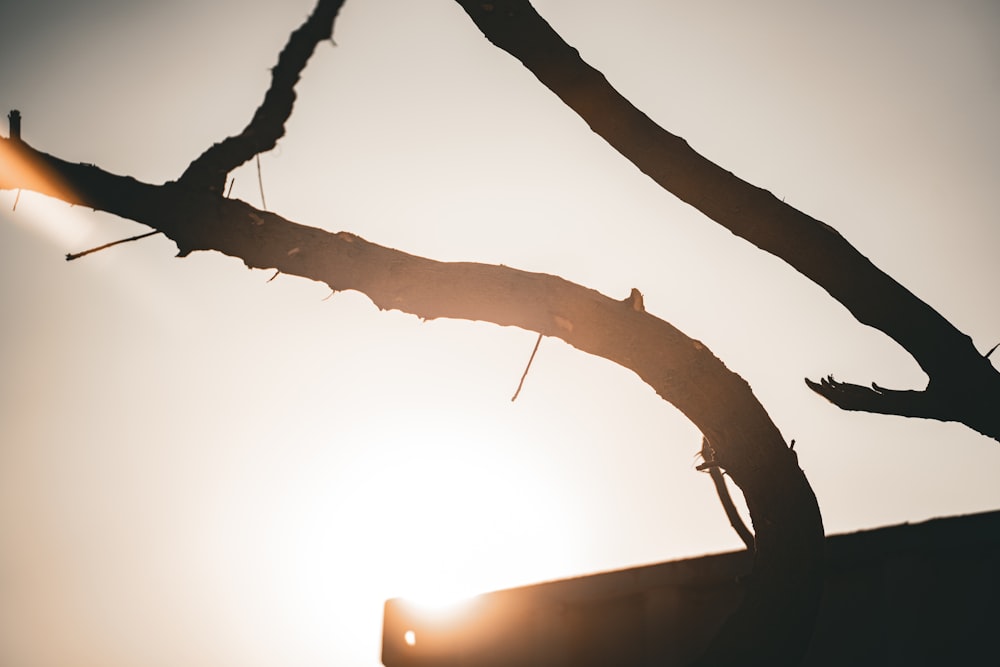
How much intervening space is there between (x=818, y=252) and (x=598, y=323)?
1217 mm

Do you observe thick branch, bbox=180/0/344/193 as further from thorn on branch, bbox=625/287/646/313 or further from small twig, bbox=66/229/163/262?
thorn on branch, bbox=625/287/646/313

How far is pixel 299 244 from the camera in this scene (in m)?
2.65

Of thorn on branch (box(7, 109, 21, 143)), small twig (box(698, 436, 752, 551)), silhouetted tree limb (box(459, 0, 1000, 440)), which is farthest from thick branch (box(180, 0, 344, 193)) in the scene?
small twig (box(698, 436, 752, 551))

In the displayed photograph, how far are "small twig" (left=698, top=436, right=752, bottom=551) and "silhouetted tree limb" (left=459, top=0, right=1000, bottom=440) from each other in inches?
30.5

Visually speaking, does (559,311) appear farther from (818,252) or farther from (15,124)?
(15,124)

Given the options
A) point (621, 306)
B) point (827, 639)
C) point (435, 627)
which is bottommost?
point (827, 639)

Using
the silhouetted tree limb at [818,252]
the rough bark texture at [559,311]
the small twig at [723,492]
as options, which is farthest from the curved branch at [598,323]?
the silhouetted tree limb at [818,252]

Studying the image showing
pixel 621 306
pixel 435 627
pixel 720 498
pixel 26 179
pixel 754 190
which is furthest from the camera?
pixel 435 627

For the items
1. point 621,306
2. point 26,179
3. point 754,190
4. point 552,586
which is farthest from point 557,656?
point 26,179

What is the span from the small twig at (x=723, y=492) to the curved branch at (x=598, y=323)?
0.87 ft

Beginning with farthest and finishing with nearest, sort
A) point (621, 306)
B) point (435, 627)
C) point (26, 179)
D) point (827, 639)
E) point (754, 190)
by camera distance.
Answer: point (435, 627) → point (827, 639) → point (754, 190) → point (621, 306) → point (26, 179)

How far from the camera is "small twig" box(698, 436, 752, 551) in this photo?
318 cm

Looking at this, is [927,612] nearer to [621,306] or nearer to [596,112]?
[621,306]

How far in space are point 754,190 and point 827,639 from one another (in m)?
2.80
